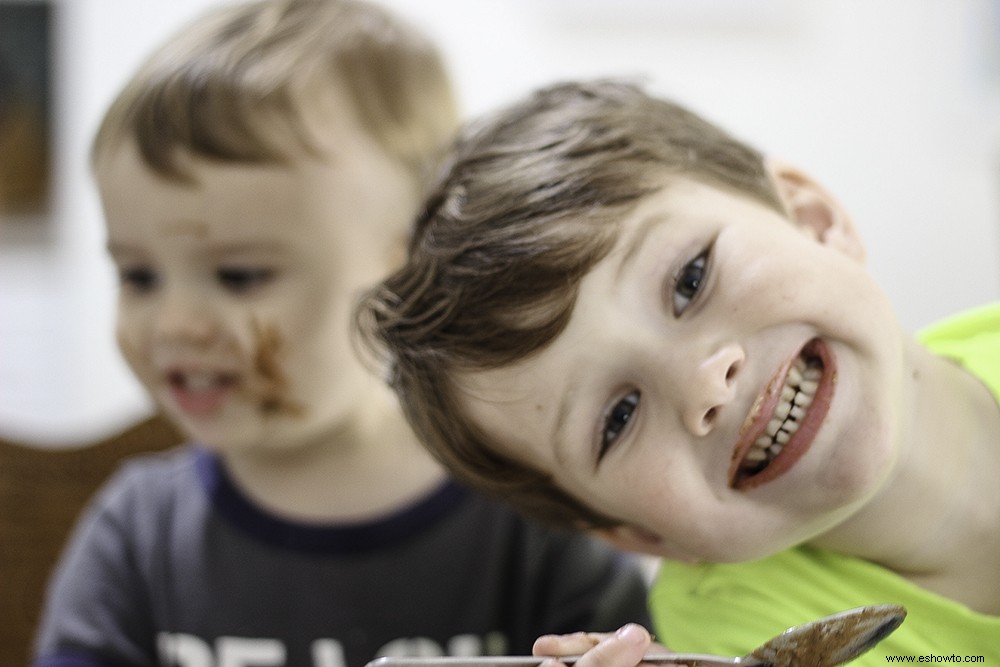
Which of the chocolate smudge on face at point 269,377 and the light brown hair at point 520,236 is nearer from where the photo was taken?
the light brown hair at point 520,236

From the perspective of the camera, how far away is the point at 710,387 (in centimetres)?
54

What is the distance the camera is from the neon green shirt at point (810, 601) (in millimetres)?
581

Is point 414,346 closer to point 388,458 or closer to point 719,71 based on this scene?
point 388,458

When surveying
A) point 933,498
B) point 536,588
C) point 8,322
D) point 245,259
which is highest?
point 245,259

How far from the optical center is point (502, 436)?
0.65 metres

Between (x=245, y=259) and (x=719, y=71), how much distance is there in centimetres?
153

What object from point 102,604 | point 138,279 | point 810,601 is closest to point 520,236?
point 810,601

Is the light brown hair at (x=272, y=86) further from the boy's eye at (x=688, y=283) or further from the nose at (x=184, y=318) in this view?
the boy's eye at (x=688, y=283)

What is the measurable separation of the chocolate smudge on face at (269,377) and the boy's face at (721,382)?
294 millimetres

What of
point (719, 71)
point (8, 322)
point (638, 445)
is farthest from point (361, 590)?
point (8, 322)

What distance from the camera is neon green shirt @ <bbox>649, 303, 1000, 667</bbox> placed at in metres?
0.58

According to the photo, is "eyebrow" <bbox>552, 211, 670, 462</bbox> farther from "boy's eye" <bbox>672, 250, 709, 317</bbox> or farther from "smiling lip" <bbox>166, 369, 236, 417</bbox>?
"smiling lip" <bbox>166, 369, 236, 417</bbox>

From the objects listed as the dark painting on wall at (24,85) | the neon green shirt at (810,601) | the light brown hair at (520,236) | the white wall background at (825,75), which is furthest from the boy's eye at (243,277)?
the dark painting on wall at (24,85)

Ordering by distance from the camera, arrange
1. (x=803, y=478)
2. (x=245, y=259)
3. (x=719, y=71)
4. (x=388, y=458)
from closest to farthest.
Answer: (x=803, y=478), (x=245, y=259), (x=388, y=458), (x=719, y=71)
